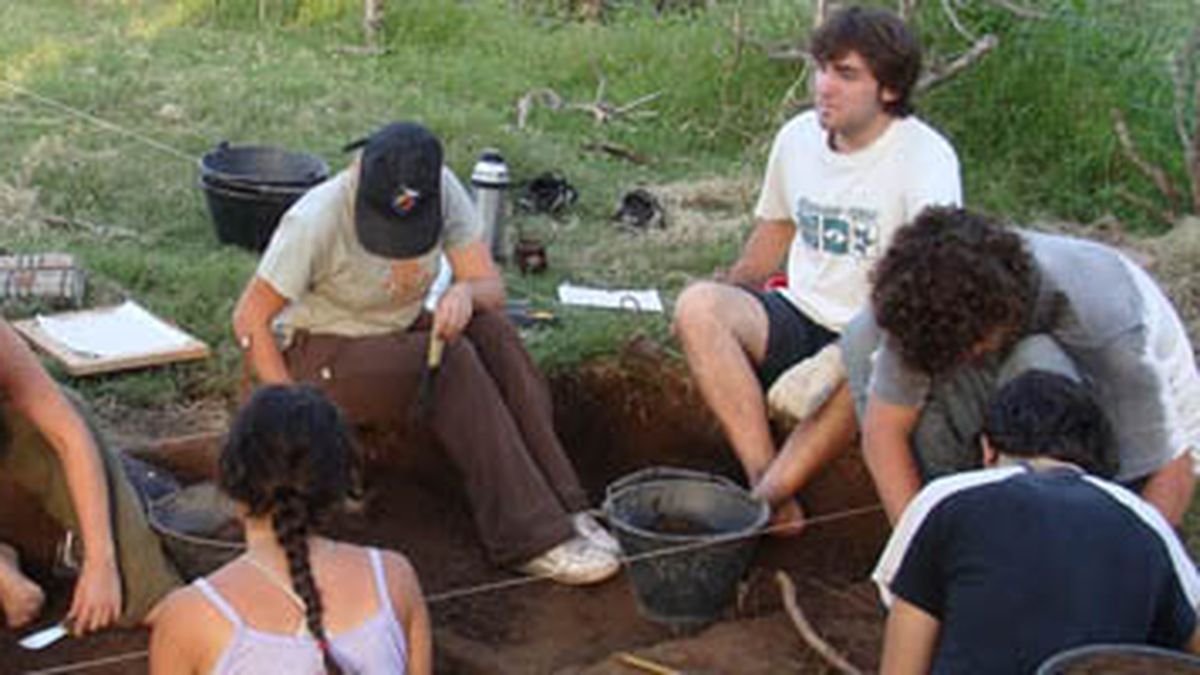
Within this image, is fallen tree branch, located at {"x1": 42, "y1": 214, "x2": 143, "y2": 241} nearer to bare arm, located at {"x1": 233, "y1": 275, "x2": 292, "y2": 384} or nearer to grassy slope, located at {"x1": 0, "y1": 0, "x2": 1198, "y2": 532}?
grassy slope, located at {"x1": 0, "y1": 0, "x2": 1198, "y2": 532}

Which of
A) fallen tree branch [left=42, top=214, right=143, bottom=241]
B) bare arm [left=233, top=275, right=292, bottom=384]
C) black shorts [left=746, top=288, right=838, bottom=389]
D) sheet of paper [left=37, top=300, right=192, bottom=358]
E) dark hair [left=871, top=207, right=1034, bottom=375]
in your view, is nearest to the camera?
dark hair [left=871, top=207, right=1034, bottom=375]

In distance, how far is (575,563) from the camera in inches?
162

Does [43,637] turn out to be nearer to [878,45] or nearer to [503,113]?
[878,45]

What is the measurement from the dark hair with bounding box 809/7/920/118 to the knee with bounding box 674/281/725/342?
675 millimetres

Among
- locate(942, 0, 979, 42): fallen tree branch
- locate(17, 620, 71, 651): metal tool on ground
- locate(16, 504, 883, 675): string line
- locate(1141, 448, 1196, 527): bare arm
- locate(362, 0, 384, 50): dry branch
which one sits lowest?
locate(17, 620, 71, 651): metal tool on ground

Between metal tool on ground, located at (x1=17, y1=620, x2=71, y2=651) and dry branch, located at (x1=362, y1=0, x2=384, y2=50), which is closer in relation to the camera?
metal tool on ground, located at (x1=17, y1=620, x2=71, y2=651)

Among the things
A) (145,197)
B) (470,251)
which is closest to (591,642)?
(470,251)

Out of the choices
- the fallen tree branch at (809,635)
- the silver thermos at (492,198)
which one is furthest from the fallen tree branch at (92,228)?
the fallen tree branch at (809,635)

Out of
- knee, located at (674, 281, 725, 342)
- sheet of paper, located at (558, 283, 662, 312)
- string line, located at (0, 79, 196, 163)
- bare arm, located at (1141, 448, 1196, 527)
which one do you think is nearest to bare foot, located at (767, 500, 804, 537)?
knee, located at (674, 281, 725, 342)

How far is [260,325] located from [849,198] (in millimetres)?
1553

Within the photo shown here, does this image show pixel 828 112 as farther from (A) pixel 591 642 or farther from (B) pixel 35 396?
(B) pixel 35 396

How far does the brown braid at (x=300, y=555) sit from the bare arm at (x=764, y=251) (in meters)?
2.10

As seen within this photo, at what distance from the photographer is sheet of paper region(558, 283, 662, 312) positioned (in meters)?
5.50

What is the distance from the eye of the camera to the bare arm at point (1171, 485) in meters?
3.37
